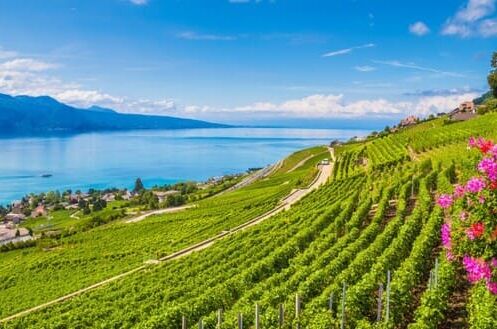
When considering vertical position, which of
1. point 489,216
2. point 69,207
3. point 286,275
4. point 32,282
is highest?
point 489,216

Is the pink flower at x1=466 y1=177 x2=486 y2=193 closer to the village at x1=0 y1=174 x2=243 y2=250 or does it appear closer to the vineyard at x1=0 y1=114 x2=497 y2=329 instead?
the vineyard at x1=0 y1=114 x2=497 y2=329

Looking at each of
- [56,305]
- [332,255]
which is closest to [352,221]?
[332,255]

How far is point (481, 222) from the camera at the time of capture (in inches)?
314

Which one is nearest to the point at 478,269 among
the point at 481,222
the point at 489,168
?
the point at 481,222

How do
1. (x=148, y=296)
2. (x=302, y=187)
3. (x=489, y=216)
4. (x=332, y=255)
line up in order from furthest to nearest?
1. (x=302, y=187)
2. (x=148, y=296)
3. (x=332, y=255)
4. (x=489, y=216)

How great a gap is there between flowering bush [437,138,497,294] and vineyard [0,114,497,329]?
238cm

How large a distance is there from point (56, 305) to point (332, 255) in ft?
63.6

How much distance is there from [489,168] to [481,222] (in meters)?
0.99

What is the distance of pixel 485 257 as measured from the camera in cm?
818

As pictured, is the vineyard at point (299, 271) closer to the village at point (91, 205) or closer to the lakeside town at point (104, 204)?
the lakeside town at point (104, 204)

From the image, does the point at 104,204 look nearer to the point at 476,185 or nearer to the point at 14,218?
the point at 14,218

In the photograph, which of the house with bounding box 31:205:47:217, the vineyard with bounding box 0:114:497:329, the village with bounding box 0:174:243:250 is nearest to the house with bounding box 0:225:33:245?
the village with bounding box 0:174:243:250

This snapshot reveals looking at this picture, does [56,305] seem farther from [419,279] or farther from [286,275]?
[419,279]

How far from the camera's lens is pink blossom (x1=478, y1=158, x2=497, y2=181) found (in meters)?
7.64
